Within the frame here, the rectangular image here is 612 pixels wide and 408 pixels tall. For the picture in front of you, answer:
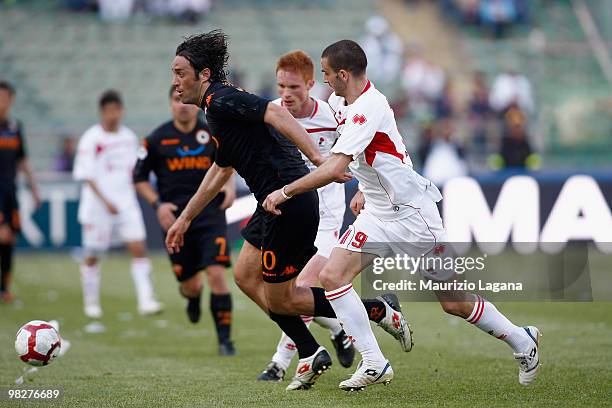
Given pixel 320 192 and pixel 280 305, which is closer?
pixel 280 305

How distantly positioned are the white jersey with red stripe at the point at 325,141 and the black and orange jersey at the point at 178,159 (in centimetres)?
191

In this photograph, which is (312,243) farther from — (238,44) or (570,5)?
(570,5)

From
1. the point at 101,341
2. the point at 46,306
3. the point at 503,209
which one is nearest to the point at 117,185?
the point at 46,306

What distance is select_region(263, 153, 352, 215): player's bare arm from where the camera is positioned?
6.89 metres

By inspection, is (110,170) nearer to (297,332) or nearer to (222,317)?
(222,317)

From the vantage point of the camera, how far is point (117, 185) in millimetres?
13984

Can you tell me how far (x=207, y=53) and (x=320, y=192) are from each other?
1985mm

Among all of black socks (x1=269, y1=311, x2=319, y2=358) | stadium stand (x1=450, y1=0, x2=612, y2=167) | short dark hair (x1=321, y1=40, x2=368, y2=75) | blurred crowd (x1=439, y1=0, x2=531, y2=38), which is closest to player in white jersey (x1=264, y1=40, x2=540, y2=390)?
short dark hair (x1=321, y1=40, x2=368, y2=75)

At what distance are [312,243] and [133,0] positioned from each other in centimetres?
2298

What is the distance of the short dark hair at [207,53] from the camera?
744 cm

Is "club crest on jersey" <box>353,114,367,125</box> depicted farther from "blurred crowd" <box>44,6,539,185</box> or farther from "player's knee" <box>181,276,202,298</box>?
"blurred crowd" <box>44,6,539,185</box>

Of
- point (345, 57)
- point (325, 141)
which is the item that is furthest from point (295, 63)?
point (345, 57)

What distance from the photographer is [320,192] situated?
354 inches

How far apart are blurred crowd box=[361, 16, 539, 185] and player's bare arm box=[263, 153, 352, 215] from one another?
40.8ft
